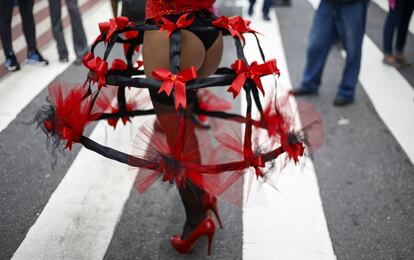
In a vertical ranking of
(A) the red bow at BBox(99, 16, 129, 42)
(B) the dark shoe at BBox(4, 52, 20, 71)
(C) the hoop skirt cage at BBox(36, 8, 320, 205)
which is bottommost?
(B) the dark shoe at BBox(4, 52, 20, 71)

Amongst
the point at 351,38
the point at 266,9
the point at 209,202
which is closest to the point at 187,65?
the point at 209,202

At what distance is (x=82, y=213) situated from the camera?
3055 mm

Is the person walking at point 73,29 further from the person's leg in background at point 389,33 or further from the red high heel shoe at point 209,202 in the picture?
the person's leg in background at point 389,33

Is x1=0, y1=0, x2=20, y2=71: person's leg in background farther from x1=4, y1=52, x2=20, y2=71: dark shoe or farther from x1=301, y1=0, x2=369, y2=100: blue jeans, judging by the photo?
x1=301, y1=0, x2=369, y2=100: blue jeans

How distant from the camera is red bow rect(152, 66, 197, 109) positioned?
6.71 feet

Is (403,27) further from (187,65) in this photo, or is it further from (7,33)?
(7,33)

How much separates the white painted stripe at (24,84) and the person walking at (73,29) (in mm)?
155

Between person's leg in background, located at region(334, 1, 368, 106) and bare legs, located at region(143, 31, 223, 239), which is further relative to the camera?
person's leg in background, located at region(334, 1, 368, 106)

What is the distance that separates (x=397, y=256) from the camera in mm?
2762

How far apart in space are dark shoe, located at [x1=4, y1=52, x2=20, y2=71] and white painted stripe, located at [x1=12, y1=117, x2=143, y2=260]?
155cm

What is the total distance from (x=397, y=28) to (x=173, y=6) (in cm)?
427

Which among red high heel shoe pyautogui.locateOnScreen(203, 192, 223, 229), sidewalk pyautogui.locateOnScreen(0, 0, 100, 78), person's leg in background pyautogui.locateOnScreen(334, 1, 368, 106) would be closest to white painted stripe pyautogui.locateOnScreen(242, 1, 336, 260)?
red high heel shoe pyautogui.locateOnScreen(203, 192, 223, 229)

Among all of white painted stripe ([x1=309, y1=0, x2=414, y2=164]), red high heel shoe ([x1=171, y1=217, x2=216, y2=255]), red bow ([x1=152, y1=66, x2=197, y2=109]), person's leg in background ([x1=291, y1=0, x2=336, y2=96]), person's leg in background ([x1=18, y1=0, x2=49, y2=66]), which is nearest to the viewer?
red bow ([x1=152, y1=66, x2=197, y2=109])

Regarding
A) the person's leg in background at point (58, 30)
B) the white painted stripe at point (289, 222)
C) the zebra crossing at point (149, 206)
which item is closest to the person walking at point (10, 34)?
the person's leg in background at point (58, 30)
